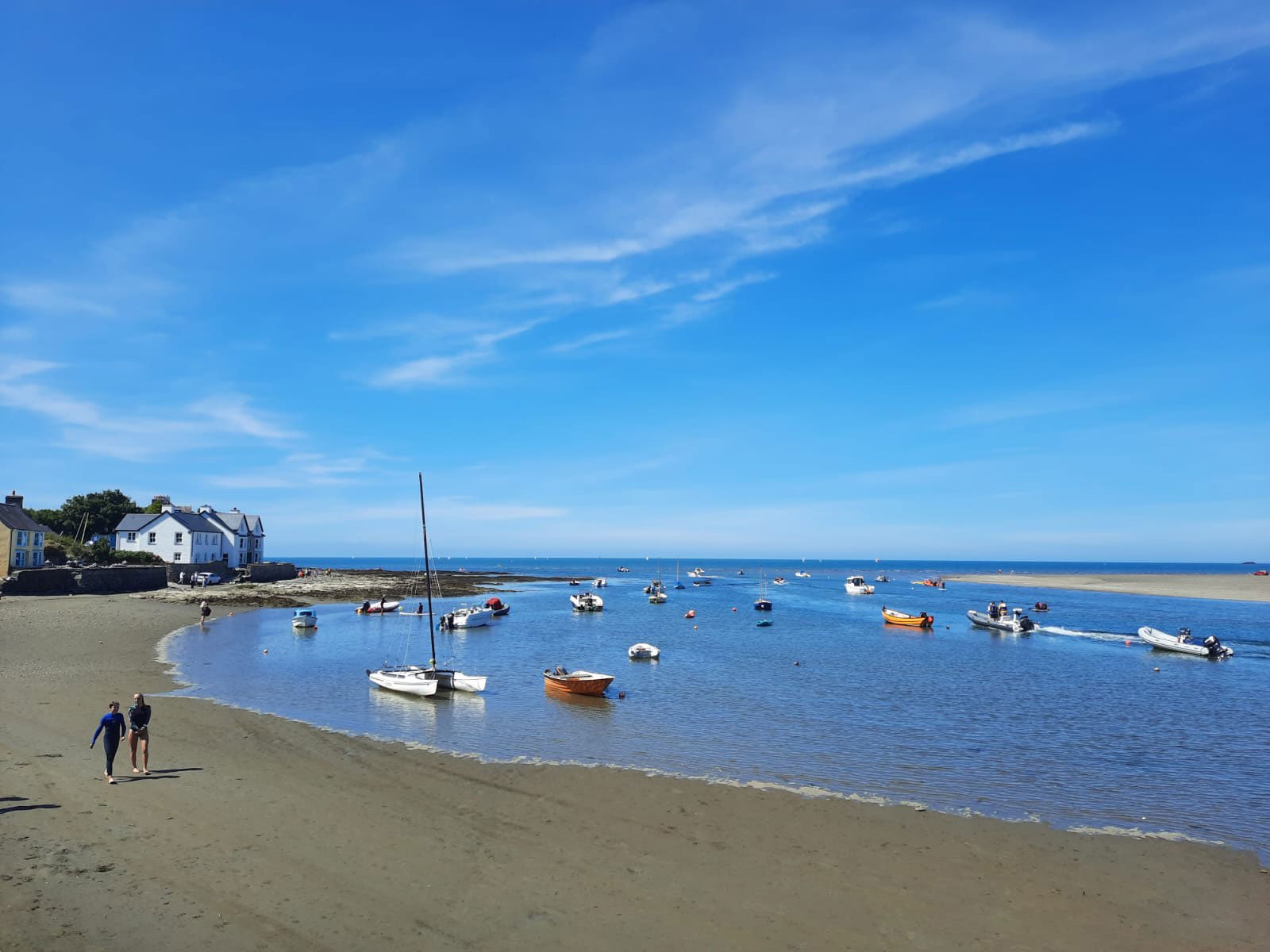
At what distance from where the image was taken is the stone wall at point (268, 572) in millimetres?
105000

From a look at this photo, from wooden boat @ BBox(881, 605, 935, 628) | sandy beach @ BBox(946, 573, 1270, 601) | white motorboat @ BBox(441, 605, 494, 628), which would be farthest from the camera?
sandy beach @ BBox(946, 573, 1270, 601)

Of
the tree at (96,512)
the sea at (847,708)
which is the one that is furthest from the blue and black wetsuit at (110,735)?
the tree at (96,512)

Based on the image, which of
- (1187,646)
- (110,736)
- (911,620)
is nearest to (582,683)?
(110,736)

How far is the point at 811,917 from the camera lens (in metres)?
12.6

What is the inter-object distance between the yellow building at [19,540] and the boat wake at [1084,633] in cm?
9459

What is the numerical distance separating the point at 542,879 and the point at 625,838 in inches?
115

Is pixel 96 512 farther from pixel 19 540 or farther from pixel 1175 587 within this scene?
pixel 1175 587

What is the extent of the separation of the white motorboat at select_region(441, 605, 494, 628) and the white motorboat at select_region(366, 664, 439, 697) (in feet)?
105

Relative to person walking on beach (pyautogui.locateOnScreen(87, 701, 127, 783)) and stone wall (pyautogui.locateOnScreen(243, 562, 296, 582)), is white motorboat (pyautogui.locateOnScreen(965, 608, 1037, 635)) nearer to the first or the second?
person walking on beach (pyautogui.locateOnScreen(87, 701, 127, 783))

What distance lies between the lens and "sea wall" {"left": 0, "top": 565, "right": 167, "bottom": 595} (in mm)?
65000

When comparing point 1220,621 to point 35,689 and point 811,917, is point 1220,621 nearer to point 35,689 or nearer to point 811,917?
point 811,917

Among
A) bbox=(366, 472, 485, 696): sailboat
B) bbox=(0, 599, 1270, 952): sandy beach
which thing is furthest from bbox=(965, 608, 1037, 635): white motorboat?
bbox=(0, 599, 1270, 952): sandy beach

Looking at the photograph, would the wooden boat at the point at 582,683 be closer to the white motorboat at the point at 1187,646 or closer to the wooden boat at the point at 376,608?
the white motorboat at the point at 1187,646

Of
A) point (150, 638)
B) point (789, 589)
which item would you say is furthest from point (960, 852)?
point (789, 589)
